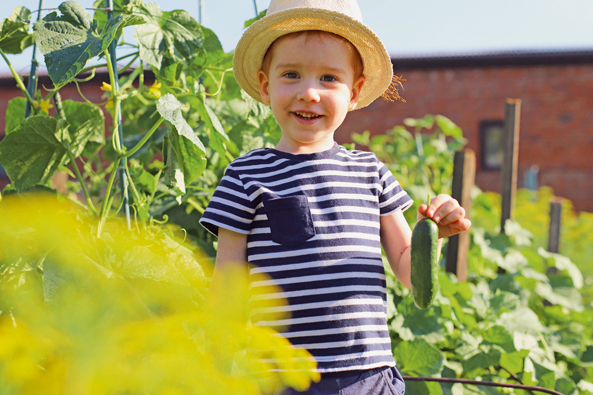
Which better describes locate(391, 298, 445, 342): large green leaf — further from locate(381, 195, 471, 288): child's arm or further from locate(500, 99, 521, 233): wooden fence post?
locate(500, 99, 521, 233): wooden fence post

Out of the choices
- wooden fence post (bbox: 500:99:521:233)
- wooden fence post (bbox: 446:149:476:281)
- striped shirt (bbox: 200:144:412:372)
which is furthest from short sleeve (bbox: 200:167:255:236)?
wooden fence post (bbox: 500:99:521:233)

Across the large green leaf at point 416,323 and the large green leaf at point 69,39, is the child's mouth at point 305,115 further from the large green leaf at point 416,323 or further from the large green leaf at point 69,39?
the large green leaf at point 416,323

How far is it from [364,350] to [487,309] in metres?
1.22

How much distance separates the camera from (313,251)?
44.9 inches

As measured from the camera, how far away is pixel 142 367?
2.18 feet

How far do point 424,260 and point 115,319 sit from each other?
1.99 feet

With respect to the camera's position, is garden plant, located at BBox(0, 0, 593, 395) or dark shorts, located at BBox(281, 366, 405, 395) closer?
garden plant, located at BBox(0, 0, 593, 395)

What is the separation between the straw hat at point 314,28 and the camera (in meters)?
1.18

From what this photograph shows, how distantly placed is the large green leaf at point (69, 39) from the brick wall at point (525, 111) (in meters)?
10.6

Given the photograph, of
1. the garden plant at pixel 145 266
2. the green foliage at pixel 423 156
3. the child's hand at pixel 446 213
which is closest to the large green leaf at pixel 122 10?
the garden plant at pixel 145 266

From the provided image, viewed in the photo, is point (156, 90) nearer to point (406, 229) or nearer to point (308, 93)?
point (308, 93)

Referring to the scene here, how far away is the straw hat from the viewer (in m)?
1.18

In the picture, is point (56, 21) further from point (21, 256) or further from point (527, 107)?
point (527, 107)

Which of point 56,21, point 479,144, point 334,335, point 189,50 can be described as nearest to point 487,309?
point 334,335
